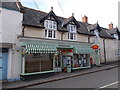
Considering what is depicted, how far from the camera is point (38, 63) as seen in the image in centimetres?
1278

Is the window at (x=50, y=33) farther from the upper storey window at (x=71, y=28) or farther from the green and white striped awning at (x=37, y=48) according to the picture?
the upper storey window at (x=71, y=28)

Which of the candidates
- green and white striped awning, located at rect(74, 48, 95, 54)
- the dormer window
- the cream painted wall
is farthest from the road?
the dormer window

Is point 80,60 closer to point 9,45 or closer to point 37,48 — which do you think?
point 37,48

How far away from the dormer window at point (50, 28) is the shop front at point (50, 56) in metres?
1.20

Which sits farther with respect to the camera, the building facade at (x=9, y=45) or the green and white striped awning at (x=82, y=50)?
the green and white striped awning at (x=82, y=50)

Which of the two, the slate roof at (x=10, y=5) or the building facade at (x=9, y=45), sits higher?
the slate roof at (x=10, y=5)

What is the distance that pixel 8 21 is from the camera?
11039 millimetres

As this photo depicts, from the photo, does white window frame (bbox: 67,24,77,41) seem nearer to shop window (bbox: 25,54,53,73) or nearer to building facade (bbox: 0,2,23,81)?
shop window (bbox: 25,54,53,73)

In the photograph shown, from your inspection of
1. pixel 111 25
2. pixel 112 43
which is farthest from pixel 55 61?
pixel 111 25

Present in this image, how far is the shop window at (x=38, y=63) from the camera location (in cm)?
1198

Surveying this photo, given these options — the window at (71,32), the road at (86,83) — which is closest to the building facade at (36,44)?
the window at (71,32)

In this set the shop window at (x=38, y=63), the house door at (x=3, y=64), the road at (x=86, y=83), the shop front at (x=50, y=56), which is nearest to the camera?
the road at (x=86, y=83)

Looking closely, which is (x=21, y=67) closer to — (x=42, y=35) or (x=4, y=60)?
(x=4, y=60)

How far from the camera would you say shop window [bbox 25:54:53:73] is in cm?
1198
